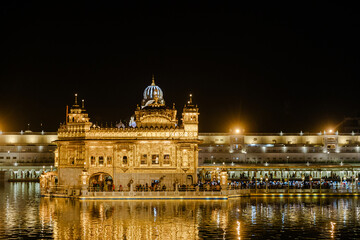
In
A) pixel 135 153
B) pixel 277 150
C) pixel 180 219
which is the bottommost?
pixel 180 219

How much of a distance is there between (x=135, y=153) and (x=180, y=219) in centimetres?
1921

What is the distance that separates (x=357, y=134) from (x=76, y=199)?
318 ft

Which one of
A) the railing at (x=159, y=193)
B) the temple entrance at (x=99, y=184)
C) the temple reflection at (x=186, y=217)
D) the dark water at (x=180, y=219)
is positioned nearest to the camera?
the dark water at (x=180, y=219)

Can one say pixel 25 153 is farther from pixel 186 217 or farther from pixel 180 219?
pixel 180 219

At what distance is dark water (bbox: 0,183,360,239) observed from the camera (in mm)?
38625

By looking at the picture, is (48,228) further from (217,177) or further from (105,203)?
(217,177)

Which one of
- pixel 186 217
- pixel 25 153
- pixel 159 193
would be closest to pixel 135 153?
pixel 159 193

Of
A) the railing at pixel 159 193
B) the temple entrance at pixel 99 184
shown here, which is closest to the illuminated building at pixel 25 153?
the temple entrance at pixel 99 184

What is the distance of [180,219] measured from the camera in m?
45.0

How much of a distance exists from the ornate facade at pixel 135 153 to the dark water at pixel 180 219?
5.65m

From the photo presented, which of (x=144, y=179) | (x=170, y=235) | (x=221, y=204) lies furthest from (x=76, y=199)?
(x=170, y=235)

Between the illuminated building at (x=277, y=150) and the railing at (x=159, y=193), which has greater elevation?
the illuminated building at (x=277, y=150)

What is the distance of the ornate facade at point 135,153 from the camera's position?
63.1 meters

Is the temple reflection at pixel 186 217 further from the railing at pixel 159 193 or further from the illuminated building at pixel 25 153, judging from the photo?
the illuminated building at pixel 25 153
